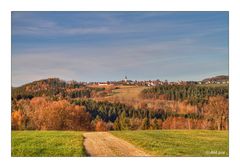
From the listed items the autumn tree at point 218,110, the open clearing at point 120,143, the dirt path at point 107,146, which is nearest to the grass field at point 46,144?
the open clearing at point 120,143

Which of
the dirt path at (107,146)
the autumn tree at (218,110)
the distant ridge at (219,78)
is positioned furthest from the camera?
the autumn tree at (218,110)

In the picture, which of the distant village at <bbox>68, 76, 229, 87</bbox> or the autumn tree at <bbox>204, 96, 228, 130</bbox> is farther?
the autumn tree at <bbox>204, 96, 228, 130</bbox>

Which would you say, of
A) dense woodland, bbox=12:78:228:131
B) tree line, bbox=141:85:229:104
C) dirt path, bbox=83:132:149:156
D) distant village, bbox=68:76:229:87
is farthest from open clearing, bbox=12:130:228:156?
distant village, bbox=68:76:229:87

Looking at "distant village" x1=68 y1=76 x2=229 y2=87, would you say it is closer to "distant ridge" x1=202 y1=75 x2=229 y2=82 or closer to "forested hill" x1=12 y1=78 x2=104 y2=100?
"distant ridge" x1=202 y1=75 x2=229 y2=82

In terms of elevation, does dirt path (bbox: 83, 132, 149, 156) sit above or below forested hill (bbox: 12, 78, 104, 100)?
below

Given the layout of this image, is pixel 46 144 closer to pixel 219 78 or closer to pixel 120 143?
pixel 120 143

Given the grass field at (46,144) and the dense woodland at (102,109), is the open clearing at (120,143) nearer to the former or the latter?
the grass field at (46,144)

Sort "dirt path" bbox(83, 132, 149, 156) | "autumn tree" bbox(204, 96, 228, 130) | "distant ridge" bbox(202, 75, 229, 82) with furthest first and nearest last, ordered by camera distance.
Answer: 1. "autumn tree" bbox(204, 96, 228, 130)
2. "distant ridge" bbox(202, 75, 229, 82)
3. "dirt path" bbox(83, 132, 149, 156)
